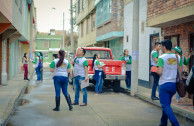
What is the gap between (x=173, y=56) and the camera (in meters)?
5.82

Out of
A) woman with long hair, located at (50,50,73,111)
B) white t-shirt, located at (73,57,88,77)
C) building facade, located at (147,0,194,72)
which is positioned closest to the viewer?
woman with long hair, located at (50,50,73,111)

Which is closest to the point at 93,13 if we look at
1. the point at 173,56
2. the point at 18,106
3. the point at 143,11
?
the point at 143,11

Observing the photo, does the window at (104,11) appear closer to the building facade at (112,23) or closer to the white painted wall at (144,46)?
the building facade at (112,23)

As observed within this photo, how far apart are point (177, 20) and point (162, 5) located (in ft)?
5.18

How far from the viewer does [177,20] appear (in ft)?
33.8

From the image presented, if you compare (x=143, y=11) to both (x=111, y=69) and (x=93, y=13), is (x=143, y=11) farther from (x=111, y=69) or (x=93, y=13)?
(x=93, y=13)

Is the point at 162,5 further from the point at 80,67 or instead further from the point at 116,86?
the point at 80,67

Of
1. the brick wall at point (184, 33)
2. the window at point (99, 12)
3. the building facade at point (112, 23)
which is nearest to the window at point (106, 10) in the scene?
the building facade at point (112, 23)

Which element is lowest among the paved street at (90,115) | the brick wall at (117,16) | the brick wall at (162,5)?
the paved street at (90,115)

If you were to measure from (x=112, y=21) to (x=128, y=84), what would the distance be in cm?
764

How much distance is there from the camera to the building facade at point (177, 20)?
9.49 meters

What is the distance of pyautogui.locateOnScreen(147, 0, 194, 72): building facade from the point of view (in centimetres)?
949

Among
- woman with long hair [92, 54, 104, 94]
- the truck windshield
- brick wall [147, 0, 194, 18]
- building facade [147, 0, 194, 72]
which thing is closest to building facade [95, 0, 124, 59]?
the truck windshield

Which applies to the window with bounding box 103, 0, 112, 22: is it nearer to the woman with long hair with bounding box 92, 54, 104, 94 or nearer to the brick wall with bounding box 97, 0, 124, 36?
the brick wall with bounding box 97, 0, 124, 36
